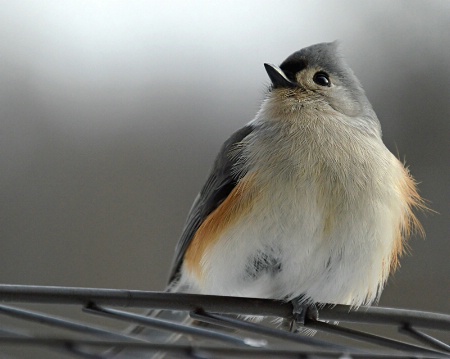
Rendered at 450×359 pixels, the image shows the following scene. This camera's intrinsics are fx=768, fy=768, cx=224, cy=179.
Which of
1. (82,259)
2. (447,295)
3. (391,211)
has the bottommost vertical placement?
(447,295)

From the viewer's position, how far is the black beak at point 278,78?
234 centimetres

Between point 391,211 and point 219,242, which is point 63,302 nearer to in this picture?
point 219,242

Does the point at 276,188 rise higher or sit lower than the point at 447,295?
higher

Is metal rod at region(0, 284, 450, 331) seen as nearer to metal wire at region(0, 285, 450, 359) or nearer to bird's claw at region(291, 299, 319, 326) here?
metal wire at region(0, 285, 450, 359)

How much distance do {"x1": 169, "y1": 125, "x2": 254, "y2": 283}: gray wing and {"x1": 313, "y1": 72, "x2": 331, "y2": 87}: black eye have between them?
0.26m

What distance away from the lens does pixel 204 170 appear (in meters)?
4.07

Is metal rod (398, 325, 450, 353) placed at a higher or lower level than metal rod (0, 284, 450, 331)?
lower

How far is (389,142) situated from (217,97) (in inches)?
42.3

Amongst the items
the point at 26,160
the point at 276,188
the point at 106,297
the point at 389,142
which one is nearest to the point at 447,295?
the point at 389,142

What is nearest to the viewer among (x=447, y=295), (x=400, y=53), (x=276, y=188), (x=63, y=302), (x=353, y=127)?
(x=63, y=302)

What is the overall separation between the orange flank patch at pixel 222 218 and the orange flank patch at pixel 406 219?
0.47 metres

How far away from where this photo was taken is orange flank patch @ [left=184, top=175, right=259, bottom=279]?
2.05m

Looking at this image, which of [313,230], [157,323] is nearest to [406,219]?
[313,230]

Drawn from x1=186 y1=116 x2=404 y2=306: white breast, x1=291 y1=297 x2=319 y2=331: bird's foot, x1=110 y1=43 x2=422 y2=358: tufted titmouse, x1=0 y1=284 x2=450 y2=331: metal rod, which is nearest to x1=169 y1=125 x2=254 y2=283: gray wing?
x1=110 y1=43 x2=422 y2=358: tufted titmouse
